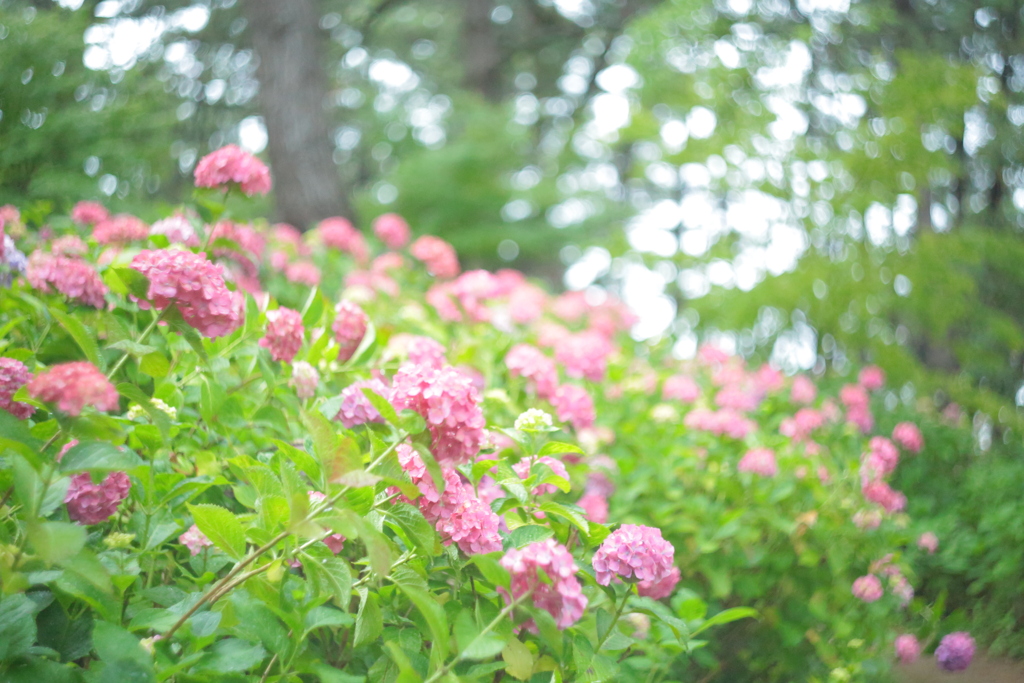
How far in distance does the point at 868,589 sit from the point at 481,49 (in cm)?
964

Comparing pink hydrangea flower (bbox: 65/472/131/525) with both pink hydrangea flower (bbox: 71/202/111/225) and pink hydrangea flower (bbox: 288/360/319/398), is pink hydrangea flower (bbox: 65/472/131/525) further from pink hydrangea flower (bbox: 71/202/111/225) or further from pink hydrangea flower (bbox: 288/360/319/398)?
pink hydrangea flower (bbox: 71/202/111/225)

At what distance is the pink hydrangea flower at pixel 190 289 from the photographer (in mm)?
1239

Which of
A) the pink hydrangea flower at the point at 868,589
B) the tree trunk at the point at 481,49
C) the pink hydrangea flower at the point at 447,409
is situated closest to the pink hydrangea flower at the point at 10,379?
the pink hydrangea flower at the point at 447,409

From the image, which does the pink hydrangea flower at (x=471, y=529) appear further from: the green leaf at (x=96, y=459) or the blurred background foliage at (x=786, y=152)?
the blurred background foliage at (x=786, y=152)

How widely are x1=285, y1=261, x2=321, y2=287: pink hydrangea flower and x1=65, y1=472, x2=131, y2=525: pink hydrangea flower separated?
2.05m

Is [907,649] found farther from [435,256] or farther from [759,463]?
[435,256]

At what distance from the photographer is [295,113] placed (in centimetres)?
551

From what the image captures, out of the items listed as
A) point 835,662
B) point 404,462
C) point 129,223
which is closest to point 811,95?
point 835,662

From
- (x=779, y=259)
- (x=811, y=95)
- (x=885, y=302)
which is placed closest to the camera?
(x=885, y=302)

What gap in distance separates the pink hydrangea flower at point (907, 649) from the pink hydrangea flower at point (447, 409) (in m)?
2.03

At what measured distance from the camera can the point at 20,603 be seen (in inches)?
40.4

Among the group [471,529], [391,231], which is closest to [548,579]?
[471,529]

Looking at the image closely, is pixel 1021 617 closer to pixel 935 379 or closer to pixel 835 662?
pixel 835 662

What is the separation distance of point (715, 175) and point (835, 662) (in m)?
3.78
